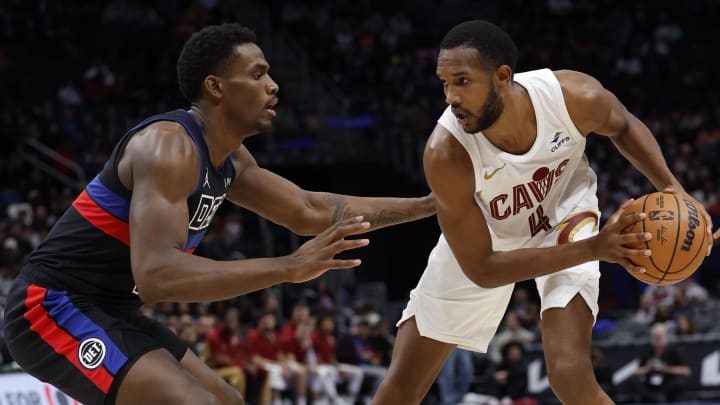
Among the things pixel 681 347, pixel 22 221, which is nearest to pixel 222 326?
pixel 22 221

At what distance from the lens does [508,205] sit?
201 inches

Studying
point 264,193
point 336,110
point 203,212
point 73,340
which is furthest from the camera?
point 336,110

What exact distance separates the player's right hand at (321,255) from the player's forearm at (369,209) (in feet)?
4.59

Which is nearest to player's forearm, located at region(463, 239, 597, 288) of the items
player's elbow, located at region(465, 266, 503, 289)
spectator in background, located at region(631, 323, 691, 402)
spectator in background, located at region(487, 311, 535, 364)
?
player's elbow, located at region(465, 266, 503, 289)

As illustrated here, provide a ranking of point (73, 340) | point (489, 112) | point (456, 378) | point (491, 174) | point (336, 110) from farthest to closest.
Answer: point (336, 110)
point (456, 378)
point (491, 174)
point (489, 112)
point (73, 340)

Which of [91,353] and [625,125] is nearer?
[91,353]

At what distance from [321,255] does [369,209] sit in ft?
5.18

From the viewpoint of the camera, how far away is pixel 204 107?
4.66 m

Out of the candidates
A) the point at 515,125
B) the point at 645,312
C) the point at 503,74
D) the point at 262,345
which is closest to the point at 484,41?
the point at 503,74

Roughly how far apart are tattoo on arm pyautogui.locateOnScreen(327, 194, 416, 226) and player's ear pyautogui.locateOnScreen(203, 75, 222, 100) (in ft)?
3.53

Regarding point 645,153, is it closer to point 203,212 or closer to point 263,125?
point 263,125

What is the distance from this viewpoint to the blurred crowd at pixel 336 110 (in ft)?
41.9

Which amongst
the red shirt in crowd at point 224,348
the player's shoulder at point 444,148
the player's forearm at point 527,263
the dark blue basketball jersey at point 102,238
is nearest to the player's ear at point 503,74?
the player's shoulder at point 444,148

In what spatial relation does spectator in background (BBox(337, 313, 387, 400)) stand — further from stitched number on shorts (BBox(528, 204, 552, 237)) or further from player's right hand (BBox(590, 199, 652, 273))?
player's right hand (BBox(590, 199, 652, 273))
